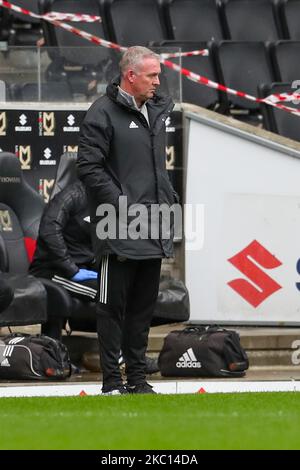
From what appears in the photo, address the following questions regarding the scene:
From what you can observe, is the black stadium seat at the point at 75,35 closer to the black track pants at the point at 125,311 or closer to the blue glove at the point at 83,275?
the blue glove at the point at 83,275

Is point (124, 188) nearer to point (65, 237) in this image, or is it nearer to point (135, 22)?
point (65, 237)

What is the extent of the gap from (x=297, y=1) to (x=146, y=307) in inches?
318

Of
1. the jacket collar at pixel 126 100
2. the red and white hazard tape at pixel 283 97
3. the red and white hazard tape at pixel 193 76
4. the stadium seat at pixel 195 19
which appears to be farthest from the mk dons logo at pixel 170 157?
the jacket collar at pixel 126 100

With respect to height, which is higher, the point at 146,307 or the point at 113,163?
the point at 113,163

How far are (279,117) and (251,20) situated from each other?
2259 mm

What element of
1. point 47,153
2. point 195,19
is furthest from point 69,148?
point 195,19

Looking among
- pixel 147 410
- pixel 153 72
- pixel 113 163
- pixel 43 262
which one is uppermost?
pixel 153 72

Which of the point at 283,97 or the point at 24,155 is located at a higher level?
the point at 283,97

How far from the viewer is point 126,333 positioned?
8.41 metres

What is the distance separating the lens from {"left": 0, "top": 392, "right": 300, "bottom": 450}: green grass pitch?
591 cm

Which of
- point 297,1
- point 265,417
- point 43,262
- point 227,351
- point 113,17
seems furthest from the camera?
point 297,1

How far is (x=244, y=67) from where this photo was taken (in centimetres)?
1425
